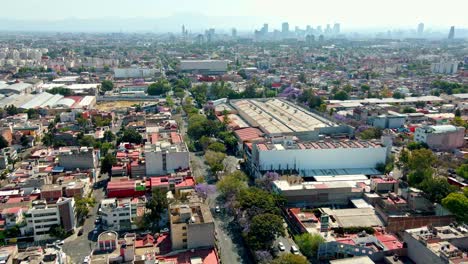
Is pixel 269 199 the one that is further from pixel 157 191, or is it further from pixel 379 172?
pixel 379 172

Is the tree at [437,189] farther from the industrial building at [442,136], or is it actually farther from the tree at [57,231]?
the tree at [57,231]

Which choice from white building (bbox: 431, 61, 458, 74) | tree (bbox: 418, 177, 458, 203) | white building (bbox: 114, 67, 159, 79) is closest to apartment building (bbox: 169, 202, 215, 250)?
tree (bbox: 418, 177, 458, 203)

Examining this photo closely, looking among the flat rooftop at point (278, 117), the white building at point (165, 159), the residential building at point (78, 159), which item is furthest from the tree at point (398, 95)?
the residential building at point (78, 159)

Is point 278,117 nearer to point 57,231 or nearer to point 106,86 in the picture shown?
point 57,231

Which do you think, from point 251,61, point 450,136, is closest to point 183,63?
point 251,61

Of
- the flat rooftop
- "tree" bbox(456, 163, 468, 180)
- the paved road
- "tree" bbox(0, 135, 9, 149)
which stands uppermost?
the flat rooftop

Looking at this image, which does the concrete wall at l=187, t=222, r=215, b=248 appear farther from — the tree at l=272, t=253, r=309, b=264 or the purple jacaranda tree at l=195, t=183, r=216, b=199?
the purple jacaranda tree at l=195, t=183, r=216, b=199
